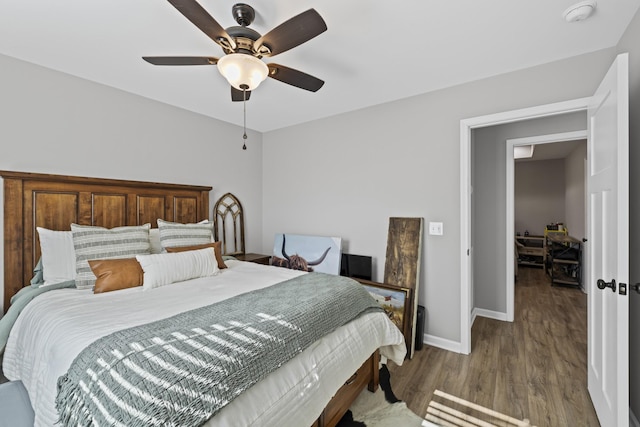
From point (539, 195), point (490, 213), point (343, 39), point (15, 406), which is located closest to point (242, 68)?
point (343, 39)

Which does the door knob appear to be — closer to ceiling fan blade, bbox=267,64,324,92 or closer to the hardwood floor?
the hardwood floor

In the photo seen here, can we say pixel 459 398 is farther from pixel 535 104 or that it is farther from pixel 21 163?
pixel 21 163

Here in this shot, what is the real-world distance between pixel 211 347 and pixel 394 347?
5.02 feet

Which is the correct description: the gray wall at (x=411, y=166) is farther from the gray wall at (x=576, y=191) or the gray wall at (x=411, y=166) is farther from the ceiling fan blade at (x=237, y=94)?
the gray wall at (x=576, y=191)

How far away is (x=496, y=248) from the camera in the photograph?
351 cm

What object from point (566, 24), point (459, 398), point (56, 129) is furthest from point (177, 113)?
point (459, 398)

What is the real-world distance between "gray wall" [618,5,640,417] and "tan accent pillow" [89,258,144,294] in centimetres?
318

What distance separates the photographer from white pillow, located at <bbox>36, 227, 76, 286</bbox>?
203cm

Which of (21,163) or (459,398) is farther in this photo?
(21,163)

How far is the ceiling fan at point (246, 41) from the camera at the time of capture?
53.5 inches

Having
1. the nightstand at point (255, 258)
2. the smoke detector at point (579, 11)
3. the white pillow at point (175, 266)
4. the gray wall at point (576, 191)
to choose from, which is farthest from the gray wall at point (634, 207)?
the gray wall at point (576, 191)

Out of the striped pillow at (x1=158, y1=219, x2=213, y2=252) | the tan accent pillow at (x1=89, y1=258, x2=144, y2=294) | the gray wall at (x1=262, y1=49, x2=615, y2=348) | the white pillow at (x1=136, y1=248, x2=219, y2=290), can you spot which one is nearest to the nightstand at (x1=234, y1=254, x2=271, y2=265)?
the gray wall at (x1=262, y1=49, x2=615, y2=348)

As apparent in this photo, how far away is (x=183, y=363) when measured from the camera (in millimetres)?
1017

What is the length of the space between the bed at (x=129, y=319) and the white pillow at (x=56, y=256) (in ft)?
0.68
